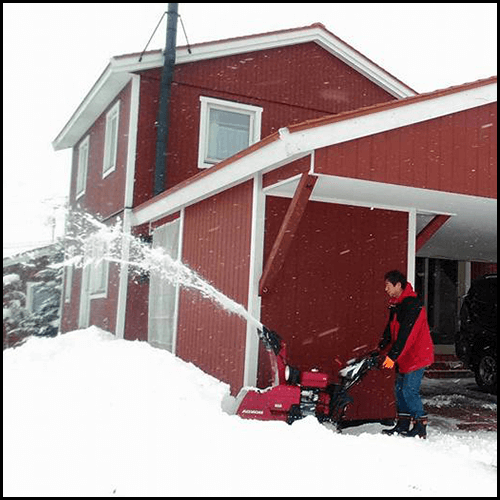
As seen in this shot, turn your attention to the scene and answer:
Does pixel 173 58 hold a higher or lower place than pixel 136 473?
higher

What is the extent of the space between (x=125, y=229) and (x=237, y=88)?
3.78 meters

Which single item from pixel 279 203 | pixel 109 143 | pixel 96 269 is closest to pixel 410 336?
pixel 279 203

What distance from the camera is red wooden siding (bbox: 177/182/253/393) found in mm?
7867

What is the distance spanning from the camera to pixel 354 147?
6527 millimetres

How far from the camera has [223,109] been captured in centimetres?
1364

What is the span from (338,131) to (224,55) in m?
7.80

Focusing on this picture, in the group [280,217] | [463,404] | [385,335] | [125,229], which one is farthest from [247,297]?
[125,229]

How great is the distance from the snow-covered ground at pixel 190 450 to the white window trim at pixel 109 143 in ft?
22.7

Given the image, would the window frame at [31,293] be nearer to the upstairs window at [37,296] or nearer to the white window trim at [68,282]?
the upstairs window at [37,296]

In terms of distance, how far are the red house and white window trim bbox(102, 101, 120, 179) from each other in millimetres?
134

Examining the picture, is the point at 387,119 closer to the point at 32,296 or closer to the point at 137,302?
the point at 137,302

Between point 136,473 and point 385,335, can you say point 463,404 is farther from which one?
point 136,473

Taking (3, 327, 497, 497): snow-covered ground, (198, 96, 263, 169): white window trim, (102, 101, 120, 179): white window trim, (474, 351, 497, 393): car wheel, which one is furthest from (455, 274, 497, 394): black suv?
(102, 101, 120, 179): white window trim

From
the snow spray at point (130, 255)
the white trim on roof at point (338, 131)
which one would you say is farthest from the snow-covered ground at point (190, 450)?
the white trim on roof at point (338, 131)
